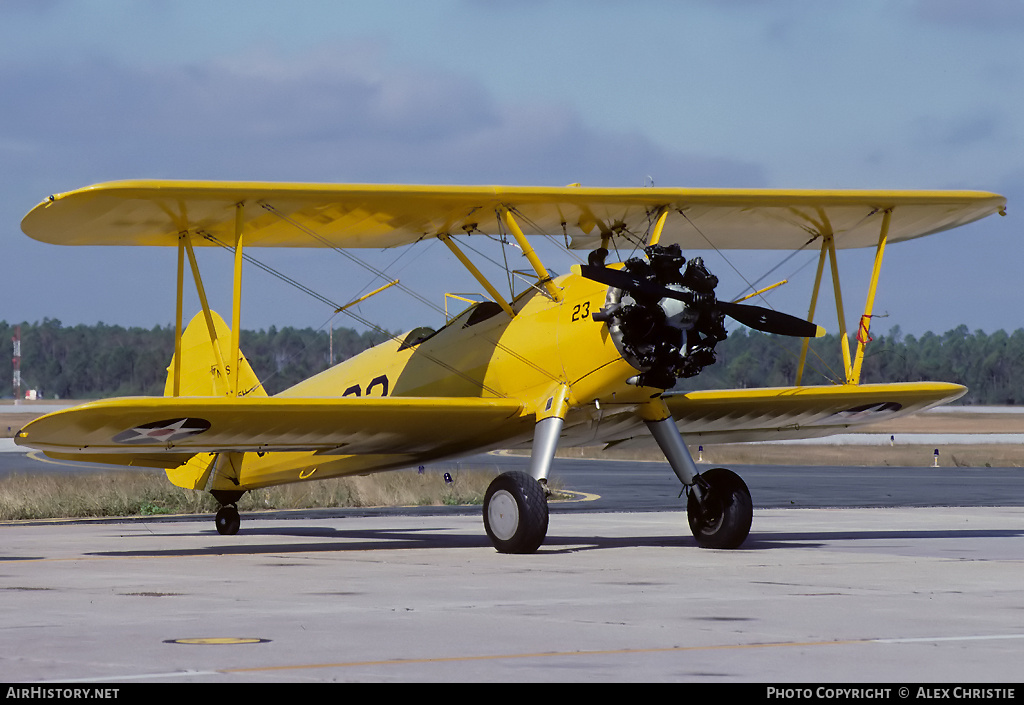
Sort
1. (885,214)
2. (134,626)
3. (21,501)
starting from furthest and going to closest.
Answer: (21,501), (885,214), (134,626)

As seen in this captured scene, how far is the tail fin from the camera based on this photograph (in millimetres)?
18219

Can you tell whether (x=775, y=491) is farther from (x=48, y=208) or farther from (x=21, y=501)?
(x=48, y=208)

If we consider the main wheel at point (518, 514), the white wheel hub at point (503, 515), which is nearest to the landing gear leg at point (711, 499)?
the main wheel at point (518, 514)

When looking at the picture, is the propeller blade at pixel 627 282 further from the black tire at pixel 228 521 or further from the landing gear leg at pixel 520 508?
the black tire at pixel 228 521

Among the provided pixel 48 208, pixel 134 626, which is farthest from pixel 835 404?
pixel 134 626

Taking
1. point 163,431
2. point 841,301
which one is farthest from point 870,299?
point 163,431

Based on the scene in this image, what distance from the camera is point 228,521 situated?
1770 centimetres

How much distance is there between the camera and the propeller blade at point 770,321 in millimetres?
13953

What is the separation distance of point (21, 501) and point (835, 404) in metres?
14.0

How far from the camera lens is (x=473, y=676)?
595 cm

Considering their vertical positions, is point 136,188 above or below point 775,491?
above

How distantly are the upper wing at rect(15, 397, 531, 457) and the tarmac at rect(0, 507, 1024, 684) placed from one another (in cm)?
117

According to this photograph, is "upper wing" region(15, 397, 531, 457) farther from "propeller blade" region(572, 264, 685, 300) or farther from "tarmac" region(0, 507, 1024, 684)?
"propeller blade" region(572, 264, 685, 300)

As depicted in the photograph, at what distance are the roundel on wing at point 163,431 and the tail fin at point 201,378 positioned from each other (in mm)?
3538
